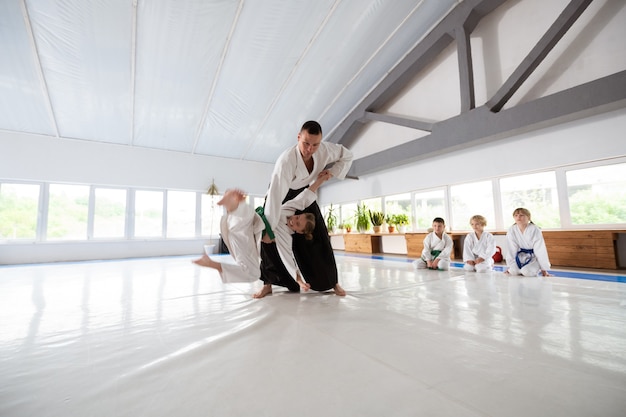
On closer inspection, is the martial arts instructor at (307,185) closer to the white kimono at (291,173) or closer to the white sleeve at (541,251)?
the white kimono at (291,173)

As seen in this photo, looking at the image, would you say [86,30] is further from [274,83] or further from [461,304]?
[461,304]

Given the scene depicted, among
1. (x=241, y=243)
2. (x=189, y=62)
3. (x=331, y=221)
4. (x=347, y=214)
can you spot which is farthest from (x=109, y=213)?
(x=241, y=243)

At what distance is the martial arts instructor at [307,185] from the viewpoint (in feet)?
6.24

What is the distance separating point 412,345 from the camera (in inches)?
43.8

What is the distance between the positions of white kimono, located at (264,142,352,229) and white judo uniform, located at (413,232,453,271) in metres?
2.00

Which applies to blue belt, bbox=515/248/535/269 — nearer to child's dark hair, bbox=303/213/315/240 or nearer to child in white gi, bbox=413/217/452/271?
child in white gi, bbox=413/217/452/271

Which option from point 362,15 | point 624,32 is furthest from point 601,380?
point 362,15

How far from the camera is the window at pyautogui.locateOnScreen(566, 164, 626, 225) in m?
3.59

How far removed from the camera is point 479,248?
130 inches

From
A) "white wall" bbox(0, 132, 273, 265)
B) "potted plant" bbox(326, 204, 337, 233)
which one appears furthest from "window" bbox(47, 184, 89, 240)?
"potted plant" bbox(326, 204, 337, 233)

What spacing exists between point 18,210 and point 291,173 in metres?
7.63

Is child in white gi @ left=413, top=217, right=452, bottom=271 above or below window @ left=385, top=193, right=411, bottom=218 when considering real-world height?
below

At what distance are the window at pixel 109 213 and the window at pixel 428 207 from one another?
7336 mm

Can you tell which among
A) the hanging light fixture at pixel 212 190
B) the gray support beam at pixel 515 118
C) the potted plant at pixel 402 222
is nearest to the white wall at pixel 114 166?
the hanging light fixture at pixel 212 190
